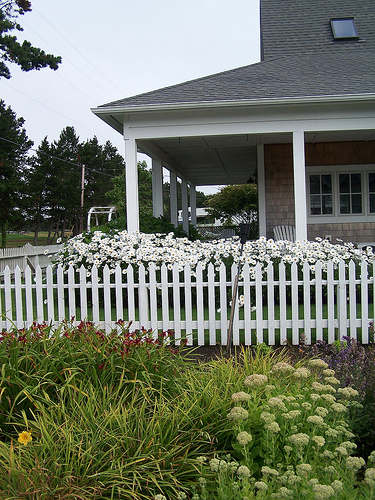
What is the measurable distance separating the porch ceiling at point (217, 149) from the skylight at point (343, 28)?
3.86 metres

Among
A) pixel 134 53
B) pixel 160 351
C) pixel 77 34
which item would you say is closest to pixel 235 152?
pixel 160 351

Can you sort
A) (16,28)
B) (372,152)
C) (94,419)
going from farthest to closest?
(16,28) < (372,152) < (94,419)

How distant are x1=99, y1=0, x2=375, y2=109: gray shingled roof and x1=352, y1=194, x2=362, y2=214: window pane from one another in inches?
118

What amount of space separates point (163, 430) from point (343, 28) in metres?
14.5

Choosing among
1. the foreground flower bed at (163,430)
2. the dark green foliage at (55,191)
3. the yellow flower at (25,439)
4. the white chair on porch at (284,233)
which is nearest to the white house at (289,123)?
the white chair on porch at (284,233)

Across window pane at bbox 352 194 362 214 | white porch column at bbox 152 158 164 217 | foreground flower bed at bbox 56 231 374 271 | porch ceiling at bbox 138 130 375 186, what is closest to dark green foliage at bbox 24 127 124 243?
porch ceiling at bbox 138 130 375 186

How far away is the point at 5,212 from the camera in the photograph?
33.9 metres

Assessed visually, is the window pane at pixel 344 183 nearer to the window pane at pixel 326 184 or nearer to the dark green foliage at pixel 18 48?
the window pane at pixel 326 184

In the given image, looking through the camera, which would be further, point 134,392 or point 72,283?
point 72,283

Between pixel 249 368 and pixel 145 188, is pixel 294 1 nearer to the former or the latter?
pixel 249 368

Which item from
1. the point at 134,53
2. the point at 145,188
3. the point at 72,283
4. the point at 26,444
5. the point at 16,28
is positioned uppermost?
the point at 134,53

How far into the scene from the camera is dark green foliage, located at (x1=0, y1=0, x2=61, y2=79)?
73.3 feet

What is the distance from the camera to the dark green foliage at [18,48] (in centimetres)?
2233

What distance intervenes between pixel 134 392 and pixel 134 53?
1225 inches
